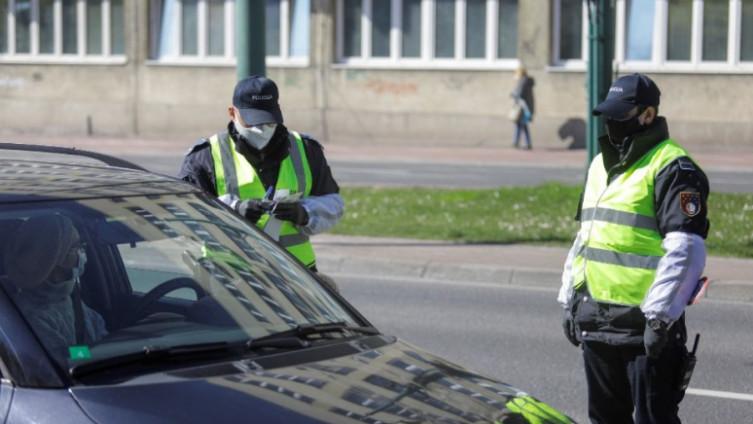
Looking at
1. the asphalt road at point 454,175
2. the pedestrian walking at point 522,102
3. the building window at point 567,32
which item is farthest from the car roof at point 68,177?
the building window at point 567,32

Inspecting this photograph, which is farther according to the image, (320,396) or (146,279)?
(146,279)

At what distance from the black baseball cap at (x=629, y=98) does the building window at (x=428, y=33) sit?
24.8m

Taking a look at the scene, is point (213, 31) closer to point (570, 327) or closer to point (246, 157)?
point (246, 157)

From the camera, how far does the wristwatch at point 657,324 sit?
494 cm

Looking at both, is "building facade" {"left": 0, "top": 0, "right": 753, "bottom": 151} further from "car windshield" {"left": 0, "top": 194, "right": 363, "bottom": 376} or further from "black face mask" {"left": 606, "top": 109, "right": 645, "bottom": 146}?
"car windshield" {"left": 0, "top": 194, "right": 363, "bottom": 376}

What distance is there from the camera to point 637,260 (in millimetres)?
5156

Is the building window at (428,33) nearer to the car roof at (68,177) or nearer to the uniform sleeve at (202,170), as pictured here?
the uniform sleeve at (202,170)

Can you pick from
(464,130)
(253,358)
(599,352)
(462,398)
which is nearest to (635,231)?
(599,352)

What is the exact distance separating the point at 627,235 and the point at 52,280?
2.25 metres

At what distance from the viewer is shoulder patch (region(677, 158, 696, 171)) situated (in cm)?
504

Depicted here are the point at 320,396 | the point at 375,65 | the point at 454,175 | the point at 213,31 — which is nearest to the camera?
the point at 320,396

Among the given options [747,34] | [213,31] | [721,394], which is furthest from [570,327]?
[213,31]

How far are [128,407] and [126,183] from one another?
1.25 metres

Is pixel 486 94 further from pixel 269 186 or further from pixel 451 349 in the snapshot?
pixel 269 186
